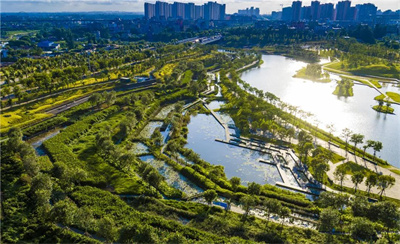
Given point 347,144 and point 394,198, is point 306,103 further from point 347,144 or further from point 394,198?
point 394,198

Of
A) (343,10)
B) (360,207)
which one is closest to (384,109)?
(360,207)

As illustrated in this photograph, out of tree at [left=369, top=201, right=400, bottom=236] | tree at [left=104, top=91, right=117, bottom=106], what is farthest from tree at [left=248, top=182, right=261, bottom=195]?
tree at [left=104, top=91, right=117, bottom=106]

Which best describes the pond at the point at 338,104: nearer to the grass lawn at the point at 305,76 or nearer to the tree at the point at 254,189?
the grass lawn at the point at 305,76

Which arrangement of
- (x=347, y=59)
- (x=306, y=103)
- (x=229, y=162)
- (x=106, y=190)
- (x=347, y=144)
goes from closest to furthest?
1. (x=106, y=190)
2. (x=229, y=162)
3. (x=347, y=144)
4. (x=306, y=103)
5. (x=347, y=59)

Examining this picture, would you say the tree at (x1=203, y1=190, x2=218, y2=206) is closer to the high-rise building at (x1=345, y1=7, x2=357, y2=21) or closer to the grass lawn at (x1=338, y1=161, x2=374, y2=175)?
the grass lawn at (x1=338, y1=161, x2=374, y2=175)

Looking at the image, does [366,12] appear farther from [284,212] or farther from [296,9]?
[284,212]

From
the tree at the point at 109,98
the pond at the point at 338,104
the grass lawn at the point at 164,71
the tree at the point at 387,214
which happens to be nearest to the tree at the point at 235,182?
the tree at the point at 387,214

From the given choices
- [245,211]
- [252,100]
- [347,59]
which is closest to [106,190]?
[245,211]
